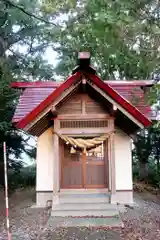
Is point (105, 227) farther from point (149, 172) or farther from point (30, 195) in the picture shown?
point (149, 172)

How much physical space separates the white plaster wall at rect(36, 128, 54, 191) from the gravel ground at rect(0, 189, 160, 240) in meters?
0.76

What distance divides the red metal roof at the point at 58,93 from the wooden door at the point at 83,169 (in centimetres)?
172

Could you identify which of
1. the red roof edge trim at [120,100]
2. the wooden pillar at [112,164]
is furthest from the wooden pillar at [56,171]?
the red roof edge trim at [120,100]

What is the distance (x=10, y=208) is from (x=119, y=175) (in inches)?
138

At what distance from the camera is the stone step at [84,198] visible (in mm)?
8867

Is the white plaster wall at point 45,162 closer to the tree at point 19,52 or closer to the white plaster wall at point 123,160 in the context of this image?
the white plaster wall at point 123,160

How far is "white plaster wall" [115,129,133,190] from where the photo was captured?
974 cm

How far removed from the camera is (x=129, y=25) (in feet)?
15.9

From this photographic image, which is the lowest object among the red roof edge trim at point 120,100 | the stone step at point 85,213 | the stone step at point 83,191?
the stone step at point 85,213

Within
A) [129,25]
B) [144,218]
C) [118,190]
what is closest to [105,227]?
[144,218]

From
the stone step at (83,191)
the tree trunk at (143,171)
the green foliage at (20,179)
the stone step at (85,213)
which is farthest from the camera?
the tree trunk at (143,171)

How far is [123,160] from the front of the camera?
9891 millimetres

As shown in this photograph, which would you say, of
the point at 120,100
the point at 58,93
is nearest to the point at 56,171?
the point at 58,93

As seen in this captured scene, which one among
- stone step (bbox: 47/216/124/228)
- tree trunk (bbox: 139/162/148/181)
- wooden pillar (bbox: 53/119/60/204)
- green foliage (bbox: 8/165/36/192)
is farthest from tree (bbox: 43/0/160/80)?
tree trunk (bbox: 139/162/148/181)
